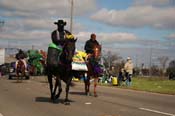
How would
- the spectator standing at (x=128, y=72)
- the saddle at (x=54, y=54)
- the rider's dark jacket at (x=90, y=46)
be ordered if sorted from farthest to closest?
1. the spectator standing at (x=128, y=72)
2. the rider's dark jacket at (x=90, y=46)
3. the saddle at (x=54, y=54)

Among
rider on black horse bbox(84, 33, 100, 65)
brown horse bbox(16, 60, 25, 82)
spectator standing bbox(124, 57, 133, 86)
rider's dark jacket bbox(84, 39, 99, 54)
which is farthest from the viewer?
brown horse bbox(16, 60, 25, 82)

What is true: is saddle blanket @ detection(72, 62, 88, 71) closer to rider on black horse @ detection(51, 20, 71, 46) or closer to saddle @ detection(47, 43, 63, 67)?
saddle @ detection(47, 43, 63, 67)

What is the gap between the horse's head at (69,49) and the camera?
14.3 metres

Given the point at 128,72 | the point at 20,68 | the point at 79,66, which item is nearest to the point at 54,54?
the point at 79,66

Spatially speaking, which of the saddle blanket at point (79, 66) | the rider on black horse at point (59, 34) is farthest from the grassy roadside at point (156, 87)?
the rider on black horse at point (59, 34)

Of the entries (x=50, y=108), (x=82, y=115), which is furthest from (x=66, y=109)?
(x=82, y=115)

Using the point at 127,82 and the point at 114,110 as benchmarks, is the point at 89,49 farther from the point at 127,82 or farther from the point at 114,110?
the point at 127,82

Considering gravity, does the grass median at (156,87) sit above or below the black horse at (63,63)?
below

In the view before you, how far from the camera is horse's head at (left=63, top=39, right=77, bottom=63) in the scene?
14320mm

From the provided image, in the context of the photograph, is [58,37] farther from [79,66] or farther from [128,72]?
[128,72]

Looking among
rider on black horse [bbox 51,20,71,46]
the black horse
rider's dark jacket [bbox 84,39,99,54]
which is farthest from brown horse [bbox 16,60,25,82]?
rider on black horse [bbox 51,20,71,46]

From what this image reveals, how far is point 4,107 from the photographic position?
14266 mm

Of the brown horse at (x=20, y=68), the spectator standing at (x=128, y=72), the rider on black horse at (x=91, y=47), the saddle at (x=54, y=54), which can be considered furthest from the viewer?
the brown horse at (x=20, y=68)

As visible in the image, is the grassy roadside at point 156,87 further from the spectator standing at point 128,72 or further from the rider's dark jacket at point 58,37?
the rider's dark jacket at point 58,37
